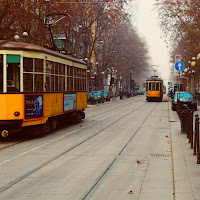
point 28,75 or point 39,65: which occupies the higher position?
point 39,65

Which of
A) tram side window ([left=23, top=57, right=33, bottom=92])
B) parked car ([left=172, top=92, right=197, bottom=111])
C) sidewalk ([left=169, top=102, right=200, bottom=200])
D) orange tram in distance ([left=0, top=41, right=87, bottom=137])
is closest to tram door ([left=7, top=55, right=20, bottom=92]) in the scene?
orange tram in distance ([left=0, top=41, right=87, bottom=137])

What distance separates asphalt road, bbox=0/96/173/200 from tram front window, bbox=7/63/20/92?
1.70 m

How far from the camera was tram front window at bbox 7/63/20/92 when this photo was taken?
1337 centimetres

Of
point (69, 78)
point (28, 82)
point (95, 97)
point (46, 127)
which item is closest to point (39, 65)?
point (28, 82)

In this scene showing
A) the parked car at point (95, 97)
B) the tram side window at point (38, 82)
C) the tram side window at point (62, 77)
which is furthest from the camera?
the parked car at point (95, 97)

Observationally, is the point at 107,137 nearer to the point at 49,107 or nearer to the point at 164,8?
the point at 49,107

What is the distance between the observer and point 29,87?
45.4ft

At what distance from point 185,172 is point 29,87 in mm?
6796

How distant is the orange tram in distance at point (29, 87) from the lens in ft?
43.4

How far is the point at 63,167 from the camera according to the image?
932cm

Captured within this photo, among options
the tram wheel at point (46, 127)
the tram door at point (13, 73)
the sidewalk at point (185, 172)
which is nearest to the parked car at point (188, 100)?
the tram wheel at point (46, 127)

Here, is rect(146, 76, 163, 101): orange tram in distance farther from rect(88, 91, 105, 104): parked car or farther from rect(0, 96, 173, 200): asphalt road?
rect(0, 96, 173, 200): asphalt road

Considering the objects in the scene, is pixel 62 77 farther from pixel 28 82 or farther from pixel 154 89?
pixel 154 89

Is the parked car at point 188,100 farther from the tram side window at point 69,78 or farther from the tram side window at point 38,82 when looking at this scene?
the tram side window at point 38,82
